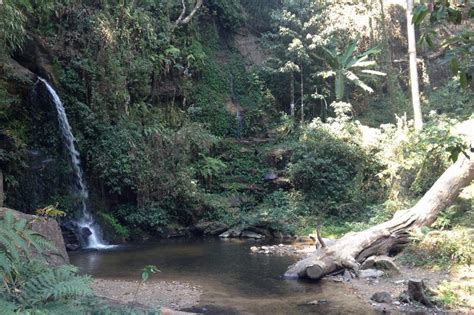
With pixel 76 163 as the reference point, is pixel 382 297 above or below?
below

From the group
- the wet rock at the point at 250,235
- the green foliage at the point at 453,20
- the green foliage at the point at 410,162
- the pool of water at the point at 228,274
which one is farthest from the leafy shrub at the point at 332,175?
the green foliage at the point at 453,20

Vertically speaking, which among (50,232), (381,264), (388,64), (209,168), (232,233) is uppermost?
(388,64)

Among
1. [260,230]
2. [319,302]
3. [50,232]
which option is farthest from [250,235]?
[50,232]

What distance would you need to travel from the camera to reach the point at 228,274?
10562 millimetres

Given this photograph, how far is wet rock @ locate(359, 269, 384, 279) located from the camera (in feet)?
32.2

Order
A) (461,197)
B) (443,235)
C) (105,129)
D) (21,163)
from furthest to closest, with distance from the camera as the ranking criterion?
(105,129), (21,163), (461,197), (443,235)

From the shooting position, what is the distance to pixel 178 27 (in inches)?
921

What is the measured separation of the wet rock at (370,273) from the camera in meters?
9.82

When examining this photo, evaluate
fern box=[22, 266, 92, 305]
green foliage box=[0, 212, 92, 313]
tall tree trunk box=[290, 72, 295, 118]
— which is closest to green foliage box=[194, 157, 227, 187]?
tall tree trunk box=[290, 72, 295, 118]

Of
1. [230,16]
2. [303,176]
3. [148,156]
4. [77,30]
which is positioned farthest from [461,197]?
[230,16]

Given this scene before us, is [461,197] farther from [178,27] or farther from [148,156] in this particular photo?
[178,27]

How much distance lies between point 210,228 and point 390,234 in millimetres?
7312

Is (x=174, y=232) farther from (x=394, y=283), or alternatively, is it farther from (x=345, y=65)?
(x=345, y=65)

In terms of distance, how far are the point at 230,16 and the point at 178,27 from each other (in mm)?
4078
